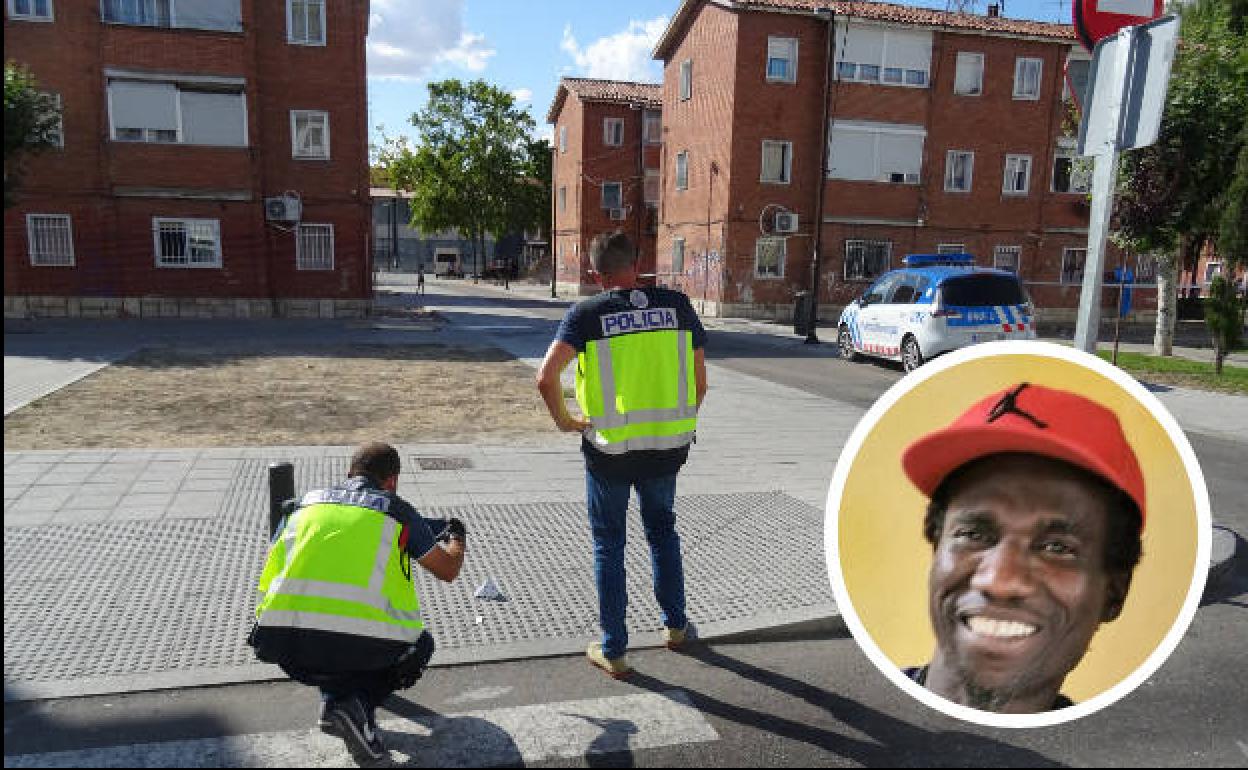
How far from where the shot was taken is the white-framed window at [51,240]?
21375mm

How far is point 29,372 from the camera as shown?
11.8m

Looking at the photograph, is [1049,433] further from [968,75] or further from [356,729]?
[968,75]

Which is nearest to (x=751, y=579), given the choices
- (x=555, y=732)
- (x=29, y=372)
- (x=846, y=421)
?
(x=555, y=732)

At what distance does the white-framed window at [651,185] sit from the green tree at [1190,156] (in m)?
26.8

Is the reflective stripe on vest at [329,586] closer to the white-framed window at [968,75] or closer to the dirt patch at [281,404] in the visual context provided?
the dirt patch at [281,404]

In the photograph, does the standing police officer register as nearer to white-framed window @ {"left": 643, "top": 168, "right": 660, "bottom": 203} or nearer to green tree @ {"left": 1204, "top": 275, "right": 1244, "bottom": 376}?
green tree @ {"left": 1204, "top": 275, "right": 1244, "bottom": 376}

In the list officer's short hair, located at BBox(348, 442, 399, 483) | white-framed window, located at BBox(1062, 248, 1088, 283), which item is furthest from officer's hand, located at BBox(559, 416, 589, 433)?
white-framed window, located at BBox(1062, 248, 1088, 283)

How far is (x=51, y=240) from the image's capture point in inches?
850

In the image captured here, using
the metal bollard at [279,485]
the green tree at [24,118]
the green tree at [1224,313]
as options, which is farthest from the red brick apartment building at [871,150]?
the metal bollard at [279,485]

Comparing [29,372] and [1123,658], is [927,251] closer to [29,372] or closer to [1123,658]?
[29,372]

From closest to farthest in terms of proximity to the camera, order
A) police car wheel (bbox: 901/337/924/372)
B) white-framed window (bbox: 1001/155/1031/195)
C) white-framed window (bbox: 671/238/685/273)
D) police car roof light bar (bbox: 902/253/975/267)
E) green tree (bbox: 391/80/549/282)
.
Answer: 1. police car wheel (bbox: 901/337/924/372)
2. police car roof light bar (bbox: 902/253/975/267)
3. white-framed window (bbox: 1001/155/1031/195)
4. white-framed window (bbox: 671/238/685/273)
5. green tree (bbox: 391/80/549/282)

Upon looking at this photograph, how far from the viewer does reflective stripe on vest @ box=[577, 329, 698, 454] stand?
355 centimetres

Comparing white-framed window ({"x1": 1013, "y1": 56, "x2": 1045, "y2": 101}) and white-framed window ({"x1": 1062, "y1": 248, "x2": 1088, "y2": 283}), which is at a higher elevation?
white-framed window ({"x1": 1013, "y1": 56, "x2": 1045, "y2": 101})

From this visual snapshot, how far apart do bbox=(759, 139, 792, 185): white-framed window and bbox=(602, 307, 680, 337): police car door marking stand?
2541 cm
